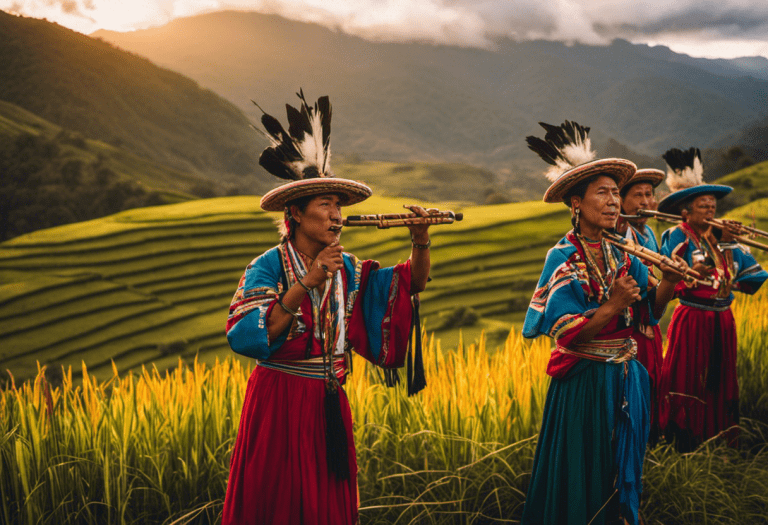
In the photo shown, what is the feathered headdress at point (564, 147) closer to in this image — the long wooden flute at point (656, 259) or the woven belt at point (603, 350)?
the long wooden flute at point (656, 259)

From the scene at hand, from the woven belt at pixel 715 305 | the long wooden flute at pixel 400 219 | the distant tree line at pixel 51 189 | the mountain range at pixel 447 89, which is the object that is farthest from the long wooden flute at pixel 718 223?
the mountain range at pixel 447 89

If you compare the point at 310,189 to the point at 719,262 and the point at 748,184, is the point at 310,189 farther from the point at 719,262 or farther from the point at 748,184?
the point at 748,184

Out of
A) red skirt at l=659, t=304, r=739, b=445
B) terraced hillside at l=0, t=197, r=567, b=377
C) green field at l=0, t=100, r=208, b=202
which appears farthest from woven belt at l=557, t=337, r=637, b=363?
green field at l=0, t=100, r=208, b=202

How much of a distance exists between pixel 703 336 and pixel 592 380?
267 cm

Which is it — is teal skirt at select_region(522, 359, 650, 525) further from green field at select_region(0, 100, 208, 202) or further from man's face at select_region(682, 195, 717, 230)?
green field at select_region(0, 100, 208, 202)

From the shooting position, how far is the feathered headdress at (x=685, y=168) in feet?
17.5

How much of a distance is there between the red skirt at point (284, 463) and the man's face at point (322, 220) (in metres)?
0.70

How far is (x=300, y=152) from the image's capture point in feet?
8.48

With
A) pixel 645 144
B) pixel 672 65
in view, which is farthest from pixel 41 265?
pixel 672 65

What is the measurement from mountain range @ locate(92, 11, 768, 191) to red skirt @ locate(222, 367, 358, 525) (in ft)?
184

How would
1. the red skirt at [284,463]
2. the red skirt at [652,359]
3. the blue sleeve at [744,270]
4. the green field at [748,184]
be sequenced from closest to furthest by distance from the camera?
1. the red skirt at [284,463]
2. the red skirt at [652,359]
3. the blue sleeve at [744,270]
4. the green field at [748,184]

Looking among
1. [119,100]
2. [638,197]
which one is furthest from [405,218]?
[119,100]

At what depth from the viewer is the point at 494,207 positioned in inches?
688

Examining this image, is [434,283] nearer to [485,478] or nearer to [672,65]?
[485,478]
